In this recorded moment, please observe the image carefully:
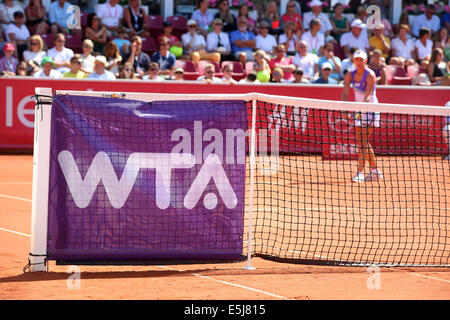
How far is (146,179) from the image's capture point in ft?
23.9

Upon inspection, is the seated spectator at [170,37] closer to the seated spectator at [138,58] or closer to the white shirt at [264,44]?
the seated spectator at [138,58]

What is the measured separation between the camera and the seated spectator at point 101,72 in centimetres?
1683

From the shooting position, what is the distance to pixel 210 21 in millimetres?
20531

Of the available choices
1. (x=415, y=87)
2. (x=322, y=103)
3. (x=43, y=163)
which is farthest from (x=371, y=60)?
(x=43, y=163)

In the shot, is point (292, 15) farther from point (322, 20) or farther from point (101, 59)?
point (101, 59)

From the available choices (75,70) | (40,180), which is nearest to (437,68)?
(75,70)

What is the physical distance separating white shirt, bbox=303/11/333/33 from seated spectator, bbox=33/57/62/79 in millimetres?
7188

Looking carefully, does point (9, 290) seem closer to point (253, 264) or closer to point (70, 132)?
point (70, 132)

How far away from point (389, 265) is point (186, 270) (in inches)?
72.8

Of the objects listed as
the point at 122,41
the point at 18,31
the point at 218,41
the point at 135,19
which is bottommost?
the point at 122,41

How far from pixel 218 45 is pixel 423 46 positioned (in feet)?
17.5

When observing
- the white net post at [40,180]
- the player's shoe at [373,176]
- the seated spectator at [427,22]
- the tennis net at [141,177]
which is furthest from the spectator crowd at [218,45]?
the white net post at [40,180]

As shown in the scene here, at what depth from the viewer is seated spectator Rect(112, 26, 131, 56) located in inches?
723

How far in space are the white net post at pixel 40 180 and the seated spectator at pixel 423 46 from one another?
50.9 ft
